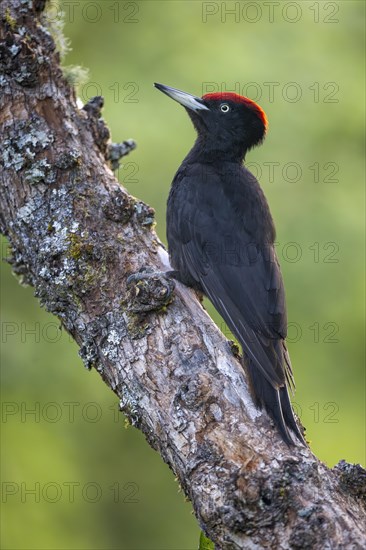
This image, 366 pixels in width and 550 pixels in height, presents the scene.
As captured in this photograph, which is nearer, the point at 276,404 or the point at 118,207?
the point at 276,404

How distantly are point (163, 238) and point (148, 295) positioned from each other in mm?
2157

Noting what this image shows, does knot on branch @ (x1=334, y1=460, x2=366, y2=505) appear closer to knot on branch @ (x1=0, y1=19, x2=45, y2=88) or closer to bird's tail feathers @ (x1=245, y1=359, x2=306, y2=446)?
bird's tail feathers @ (x1=245, y1=359, x2=306, y2=446)

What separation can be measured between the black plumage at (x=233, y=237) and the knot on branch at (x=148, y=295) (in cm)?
46

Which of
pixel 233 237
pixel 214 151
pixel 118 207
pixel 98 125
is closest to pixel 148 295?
pixel 118 207

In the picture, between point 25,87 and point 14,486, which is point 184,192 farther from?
point 14,486

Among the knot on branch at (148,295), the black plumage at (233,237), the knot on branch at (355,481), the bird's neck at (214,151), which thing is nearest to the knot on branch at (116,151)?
the black plumage at (233,237)

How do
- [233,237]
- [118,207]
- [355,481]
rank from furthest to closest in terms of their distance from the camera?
[233,237] → [118,207] → [355,481]

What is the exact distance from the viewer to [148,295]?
3.29m

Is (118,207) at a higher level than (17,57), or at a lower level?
lower

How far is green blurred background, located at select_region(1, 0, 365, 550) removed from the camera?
195 inches

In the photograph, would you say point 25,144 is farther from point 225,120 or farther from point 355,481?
point 355,481

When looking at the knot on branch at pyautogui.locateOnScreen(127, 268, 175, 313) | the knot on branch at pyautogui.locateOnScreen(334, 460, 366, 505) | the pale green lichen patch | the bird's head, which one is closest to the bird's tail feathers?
the knot on branch at pyautogui.locateOnScreen(334, 460, 366, 505)

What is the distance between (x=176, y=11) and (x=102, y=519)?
3.84 meters

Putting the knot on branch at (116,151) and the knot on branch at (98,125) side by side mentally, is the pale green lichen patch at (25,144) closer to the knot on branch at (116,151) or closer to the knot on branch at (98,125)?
the knot on branch at (98,125)
